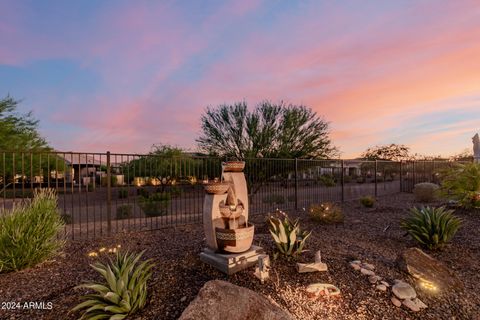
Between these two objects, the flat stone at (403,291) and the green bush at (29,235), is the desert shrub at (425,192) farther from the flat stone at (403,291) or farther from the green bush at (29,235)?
the green bush at (29,235)

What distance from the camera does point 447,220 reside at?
572cm

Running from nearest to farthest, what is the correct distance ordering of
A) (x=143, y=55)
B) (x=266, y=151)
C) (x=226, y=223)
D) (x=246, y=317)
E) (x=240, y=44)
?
(x=246, y=317) → (x=226, y=223) → (x=143, y=55) → (x=240, y=44) → (x=266, y=151)

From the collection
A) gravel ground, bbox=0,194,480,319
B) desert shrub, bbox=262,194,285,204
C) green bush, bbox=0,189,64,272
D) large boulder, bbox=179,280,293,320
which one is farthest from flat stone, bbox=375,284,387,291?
desert shrub, bbox=262,194,285,204

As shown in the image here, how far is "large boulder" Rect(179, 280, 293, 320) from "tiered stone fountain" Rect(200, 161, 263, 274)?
74cm

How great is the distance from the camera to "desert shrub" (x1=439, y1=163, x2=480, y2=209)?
8898 mm

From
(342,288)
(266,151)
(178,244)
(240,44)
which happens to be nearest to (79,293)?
(178,244)

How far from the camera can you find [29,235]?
14.1ft

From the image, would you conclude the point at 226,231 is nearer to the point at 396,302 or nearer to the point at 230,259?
the point at 230,259

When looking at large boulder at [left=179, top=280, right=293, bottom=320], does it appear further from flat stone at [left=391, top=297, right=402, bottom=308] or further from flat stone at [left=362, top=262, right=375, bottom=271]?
flat stone at [left=362, top=262, right=375, bottom=271]

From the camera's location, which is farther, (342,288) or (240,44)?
(240,44)

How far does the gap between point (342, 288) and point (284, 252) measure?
0.90m

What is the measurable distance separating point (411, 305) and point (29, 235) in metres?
5.33

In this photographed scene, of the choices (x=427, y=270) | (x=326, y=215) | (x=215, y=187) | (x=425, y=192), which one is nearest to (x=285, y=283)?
(x=215, y=187)

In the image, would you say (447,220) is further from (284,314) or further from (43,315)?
(43,315)
